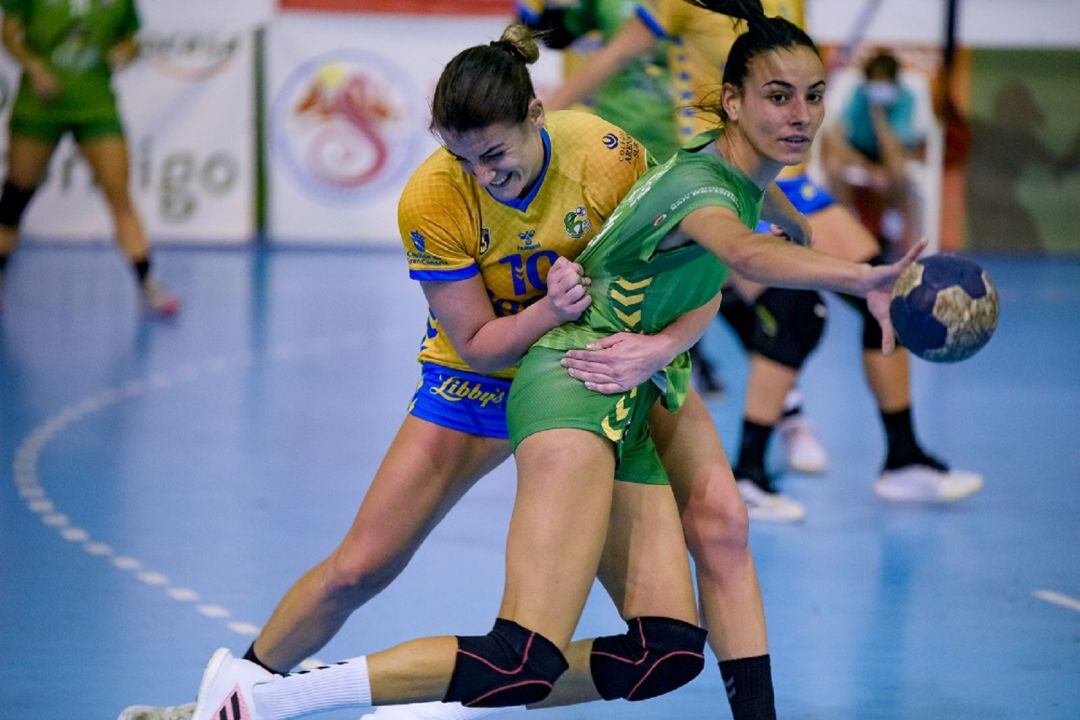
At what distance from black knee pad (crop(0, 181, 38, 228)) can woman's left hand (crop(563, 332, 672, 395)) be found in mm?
6783

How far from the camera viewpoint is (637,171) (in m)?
3.48

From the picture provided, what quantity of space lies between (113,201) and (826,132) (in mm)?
5245

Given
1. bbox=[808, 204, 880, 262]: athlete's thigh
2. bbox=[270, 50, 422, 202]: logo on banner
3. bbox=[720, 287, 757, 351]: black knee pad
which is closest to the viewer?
bbox=[808, 204, 880, 262]: athlete's thigh

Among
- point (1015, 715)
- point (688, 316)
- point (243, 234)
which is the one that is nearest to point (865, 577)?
point (1015, 715)

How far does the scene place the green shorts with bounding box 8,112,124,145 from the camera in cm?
924

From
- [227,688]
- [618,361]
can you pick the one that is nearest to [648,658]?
[618,361]

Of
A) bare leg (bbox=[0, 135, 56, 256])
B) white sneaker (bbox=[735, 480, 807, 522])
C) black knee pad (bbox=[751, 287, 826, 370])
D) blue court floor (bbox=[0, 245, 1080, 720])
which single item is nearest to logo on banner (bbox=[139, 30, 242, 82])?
bare leg (bbox=[0, 135, 56, 256])

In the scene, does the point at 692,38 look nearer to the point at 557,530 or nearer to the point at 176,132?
the point at 557,530

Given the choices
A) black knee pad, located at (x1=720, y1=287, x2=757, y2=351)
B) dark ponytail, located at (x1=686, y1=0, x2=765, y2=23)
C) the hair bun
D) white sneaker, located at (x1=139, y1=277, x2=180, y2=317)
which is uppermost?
dark ponytail, located at (x1=686, y1=0, x2=765, y2=23)

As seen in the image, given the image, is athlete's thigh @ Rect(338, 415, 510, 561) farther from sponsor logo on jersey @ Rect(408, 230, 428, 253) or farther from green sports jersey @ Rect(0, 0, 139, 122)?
green sports jersey @ Rect(0, 0, 139, 122)

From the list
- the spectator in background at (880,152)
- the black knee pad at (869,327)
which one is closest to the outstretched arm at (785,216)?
the black knee pad at (869,327)

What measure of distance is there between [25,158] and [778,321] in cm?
521

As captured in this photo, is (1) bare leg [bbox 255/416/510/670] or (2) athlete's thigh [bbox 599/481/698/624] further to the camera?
(1) bare leg [bbox 255/416/510/670]

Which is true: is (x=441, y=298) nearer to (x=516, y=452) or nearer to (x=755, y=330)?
(x=516, y=452)
